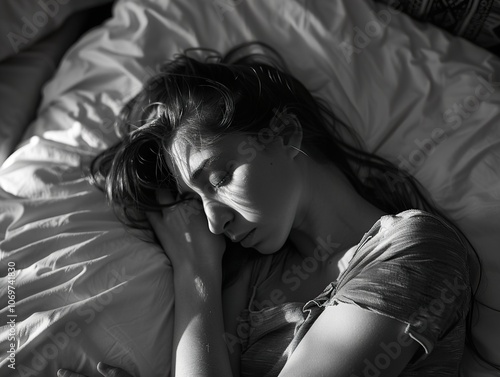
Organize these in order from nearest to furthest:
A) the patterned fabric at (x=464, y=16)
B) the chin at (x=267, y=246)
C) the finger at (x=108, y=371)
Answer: the finger at (x=108, y=371) → the chin at (x=267, y=246) → the patterned fabric at (x=464, y=16)

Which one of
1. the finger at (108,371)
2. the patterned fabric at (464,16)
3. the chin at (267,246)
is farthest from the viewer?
the patterned fabric at (464,16)

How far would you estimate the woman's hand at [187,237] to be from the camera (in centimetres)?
110

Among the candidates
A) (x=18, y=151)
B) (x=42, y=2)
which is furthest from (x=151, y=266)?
(x=42, y=2)

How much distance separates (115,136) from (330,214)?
478mm

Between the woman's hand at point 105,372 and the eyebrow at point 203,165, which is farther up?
the eyebrow at point 203,165

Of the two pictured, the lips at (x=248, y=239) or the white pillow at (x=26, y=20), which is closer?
the lips at (x=248, y=239)

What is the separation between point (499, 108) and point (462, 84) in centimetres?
9

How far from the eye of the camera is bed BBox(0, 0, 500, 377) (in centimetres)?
98

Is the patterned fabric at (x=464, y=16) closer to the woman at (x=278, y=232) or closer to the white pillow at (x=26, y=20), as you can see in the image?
the woman at (x=278, y=232)

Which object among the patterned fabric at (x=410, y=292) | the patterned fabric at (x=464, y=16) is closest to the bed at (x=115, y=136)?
the patterned fabric at (x=464, y=16)

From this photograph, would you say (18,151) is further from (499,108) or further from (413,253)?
(499,108)

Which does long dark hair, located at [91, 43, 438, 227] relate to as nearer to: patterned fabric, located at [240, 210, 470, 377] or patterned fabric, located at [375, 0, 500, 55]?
patterned fabric, located at [240, 210, 470, 377]

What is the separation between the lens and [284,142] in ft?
3.55

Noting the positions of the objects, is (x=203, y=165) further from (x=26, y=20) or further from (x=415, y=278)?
(x=26, y=20)
